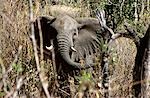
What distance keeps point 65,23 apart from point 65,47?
52 cm

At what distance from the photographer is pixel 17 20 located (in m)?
8.08

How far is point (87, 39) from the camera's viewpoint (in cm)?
777

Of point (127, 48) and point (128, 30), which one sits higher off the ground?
point (128, 30)

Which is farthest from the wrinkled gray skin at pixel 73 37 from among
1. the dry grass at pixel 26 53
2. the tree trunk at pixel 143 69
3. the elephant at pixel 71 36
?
the tree trunk at pixel 143 69

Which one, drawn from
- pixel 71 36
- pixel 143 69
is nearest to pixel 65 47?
pixel 71 36

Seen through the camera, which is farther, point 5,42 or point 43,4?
point 43,4

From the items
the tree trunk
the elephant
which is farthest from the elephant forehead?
the tree trunk

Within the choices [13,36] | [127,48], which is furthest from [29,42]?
[127,48]

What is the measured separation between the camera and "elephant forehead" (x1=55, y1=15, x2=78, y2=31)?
7.16m

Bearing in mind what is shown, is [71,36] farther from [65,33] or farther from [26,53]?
[26,53]

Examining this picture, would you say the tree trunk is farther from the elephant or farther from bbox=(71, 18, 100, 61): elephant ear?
bbox=(71, 18, 100, 61): elephant ear

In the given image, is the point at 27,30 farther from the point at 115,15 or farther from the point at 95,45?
the point at 115,15

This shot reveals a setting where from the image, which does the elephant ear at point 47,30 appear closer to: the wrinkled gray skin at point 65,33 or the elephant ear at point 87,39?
the wrinkled gray skin at point 65,33

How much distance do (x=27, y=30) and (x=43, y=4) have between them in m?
2.29
